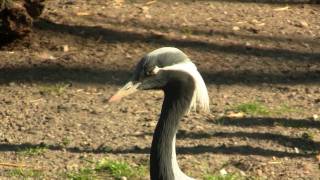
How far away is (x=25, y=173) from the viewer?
6840 millimetres

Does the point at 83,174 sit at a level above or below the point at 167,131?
below

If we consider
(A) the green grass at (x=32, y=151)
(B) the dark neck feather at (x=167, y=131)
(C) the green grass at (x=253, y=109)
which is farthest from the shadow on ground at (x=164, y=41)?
(B) the dark neck feather at (x=167, y=131)

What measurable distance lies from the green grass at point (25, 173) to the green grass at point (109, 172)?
0.23 m

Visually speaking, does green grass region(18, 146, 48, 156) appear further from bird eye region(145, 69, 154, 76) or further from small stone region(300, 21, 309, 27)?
small stone region(300, 21, 309, 27)

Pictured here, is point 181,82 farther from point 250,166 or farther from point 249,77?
point 249,77

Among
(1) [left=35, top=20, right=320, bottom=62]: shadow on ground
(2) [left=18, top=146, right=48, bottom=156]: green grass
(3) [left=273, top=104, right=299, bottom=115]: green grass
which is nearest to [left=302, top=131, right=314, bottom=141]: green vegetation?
(3) [left=273, top=104, right=299, bottom=115]: green grass

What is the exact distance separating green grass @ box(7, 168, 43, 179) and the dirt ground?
0.21ft

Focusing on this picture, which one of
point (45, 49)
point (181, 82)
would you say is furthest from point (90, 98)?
point (181, 82)

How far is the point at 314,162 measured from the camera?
704cm

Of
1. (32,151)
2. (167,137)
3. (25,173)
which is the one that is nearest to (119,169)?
(25,173)

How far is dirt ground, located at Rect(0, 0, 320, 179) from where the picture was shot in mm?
7164

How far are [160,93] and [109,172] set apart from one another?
1880mm

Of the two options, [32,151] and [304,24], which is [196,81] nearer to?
[32,151]

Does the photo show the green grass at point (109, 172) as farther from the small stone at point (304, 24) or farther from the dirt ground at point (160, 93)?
the small stone at point (304, 24)
